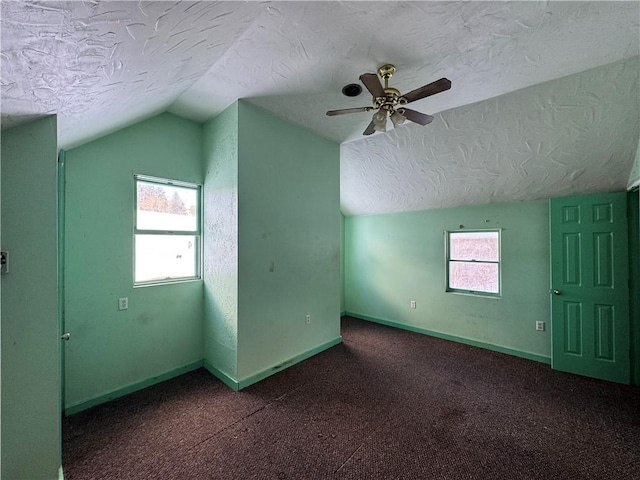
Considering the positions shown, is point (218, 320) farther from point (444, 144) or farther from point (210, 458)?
point (444, 144)

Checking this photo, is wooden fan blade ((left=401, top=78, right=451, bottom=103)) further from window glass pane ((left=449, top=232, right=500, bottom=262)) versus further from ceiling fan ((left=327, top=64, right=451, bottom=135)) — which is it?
window glass pane ((left=449, top=232, right=500, bottom=262))

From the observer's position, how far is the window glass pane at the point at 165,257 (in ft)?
8.71

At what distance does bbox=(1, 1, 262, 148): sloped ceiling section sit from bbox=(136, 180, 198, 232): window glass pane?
809 mm

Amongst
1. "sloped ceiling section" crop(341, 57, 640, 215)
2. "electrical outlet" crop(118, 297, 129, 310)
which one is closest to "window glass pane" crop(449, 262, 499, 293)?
"sloped ceiling section" crop(341, 57, 640, 215)

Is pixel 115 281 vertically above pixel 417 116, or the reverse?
pixel 417 116

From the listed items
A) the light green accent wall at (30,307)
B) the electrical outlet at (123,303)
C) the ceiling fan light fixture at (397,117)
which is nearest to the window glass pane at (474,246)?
the ceiling fan light fixture at (397,117)

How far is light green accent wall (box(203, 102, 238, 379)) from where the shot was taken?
2.60m

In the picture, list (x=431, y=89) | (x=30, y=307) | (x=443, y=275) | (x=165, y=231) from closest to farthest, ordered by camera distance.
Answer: (x=30, y=307) → (x=431, y=89) → (x=165, y=231) → (x=443, y=275)

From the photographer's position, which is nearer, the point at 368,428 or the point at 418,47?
the point at 418,47

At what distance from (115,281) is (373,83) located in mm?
2736

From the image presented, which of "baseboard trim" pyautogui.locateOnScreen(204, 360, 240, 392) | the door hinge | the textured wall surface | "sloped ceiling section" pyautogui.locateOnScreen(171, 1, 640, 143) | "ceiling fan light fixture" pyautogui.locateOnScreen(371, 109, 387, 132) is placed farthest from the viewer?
"baseboard trim" pyautogui.locateOnScreen(204, 360, 240, 392)

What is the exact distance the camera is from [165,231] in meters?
2.78

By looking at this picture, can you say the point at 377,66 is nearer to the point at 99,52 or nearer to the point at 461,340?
the point at 99,52

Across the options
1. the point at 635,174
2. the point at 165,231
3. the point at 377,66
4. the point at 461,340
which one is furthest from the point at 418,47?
the point at 461,340
